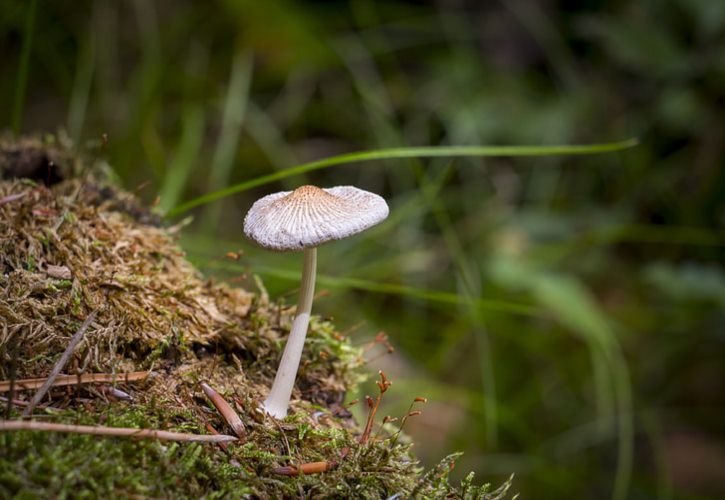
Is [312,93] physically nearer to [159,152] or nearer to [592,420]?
[159,152]

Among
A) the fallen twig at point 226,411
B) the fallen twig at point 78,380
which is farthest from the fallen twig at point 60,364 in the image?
the fallen twig at point 226,411

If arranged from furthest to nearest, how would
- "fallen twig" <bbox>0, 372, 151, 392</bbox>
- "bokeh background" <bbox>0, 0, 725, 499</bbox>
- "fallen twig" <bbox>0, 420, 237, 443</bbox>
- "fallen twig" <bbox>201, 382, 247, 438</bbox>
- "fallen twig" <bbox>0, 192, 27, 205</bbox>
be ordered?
"bokeh background" <bbox>0, 0, 725, 499</bbox> → "fallen twig" <bbox>0, 192, 27, 205</bbox> → "fallen twig" <bbox>201, 382, 247, 438</bbox> → "fallen twig" <bbox>0, 372, 151, 392</bbox> → "fallen twig" <bbox>0, 420, 237, 443</bbox>

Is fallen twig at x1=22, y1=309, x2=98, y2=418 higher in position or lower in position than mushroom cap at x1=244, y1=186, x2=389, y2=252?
lower

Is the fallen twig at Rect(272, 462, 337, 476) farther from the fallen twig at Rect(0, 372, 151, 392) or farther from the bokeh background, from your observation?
the bokeh background

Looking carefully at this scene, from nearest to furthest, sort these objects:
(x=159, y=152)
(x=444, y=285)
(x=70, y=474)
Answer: (x=70, y=474) < (x=159, y=152) < (x=444, y=285)

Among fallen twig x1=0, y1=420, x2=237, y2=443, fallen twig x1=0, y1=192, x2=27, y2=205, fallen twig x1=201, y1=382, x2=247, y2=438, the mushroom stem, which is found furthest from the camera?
fallen twig x1=0, y1=192, x2=27, y2=205

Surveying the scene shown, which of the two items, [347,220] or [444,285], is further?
[444,285]

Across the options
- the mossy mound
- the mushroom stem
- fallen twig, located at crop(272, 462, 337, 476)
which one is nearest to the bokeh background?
the mossy mound

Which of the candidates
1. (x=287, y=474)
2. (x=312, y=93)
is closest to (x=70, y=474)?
(x=287, y=474)
